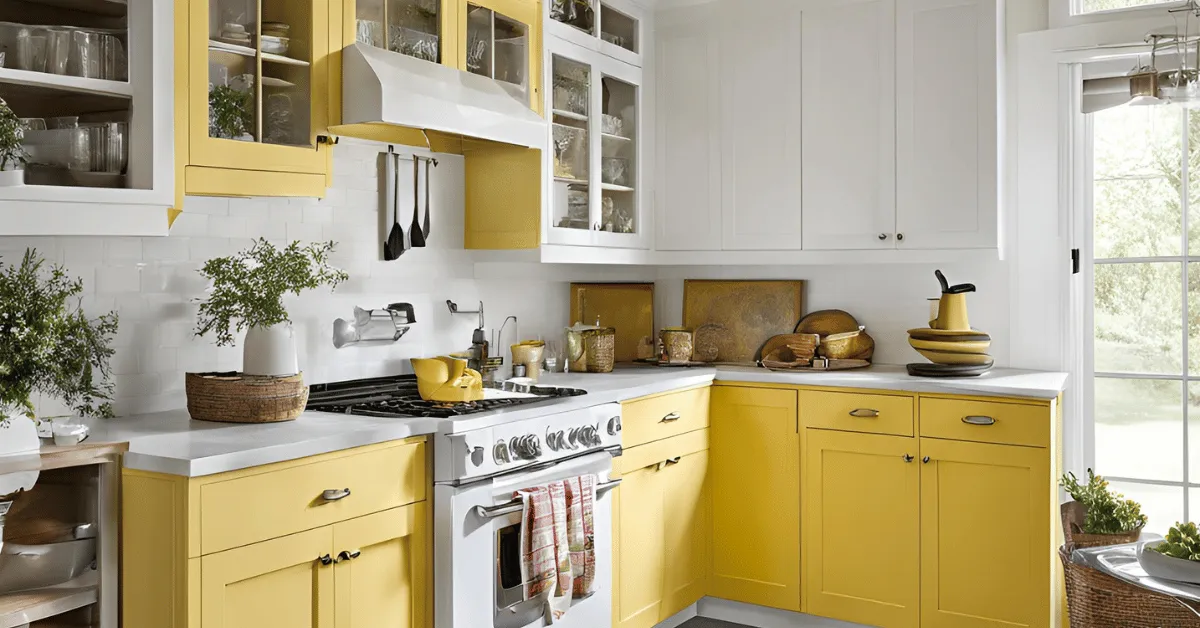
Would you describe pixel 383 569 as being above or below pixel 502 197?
below

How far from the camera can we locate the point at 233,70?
8.61 ft

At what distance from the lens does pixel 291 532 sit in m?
2.36

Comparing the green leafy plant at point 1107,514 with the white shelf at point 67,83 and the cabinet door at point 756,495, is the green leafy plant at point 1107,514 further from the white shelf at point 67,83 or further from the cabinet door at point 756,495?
the white shelf at point 67,83

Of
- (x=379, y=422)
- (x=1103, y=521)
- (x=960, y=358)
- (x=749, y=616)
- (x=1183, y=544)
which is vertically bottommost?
(x=749, y=616)

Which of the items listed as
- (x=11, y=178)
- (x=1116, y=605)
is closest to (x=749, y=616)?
(x=1116, y=605)

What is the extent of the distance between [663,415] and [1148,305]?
1842 millimetres

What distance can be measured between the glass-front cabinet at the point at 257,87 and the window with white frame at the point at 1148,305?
2855mm

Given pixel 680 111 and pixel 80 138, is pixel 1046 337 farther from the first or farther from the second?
pixel 80 138

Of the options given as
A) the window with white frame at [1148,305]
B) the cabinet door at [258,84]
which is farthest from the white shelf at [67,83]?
the window with white frame at [1148,305]

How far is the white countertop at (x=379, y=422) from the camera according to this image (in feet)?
7.29

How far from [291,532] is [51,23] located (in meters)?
1.28

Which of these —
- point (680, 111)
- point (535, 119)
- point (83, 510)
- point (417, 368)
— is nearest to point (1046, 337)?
point (680, 111)

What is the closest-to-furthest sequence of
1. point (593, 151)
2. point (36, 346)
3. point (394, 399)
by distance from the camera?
1. point (36, 346)
2. point (394, 399)
3. point (593, 151)

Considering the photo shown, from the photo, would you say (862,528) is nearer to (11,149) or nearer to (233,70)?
(233,70)
